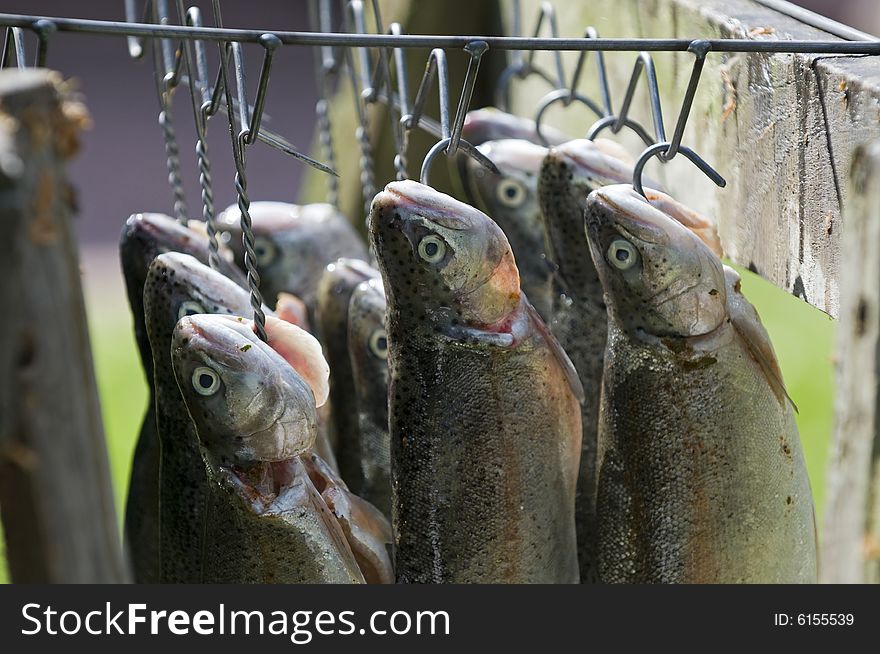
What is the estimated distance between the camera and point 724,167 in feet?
6.73

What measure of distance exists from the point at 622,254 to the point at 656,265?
5 cm

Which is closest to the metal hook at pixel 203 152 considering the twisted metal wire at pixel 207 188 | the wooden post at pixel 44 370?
the twisted metal wire at pixel 207 188

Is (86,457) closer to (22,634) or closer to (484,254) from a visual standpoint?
(22,634)

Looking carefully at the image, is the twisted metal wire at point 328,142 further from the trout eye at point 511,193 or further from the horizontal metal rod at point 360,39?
the horizontal metal rod at point 360,39

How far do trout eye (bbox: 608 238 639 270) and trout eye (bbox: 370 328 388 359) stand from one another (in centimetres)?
53

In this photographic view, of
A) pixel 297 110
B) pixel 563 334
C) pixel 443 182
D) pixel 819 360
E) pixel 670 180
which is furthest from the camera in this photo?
pixel 297 110

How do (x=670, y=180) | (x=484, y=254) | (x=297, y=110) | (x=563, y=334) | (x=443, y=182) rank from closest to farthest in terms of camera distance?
(x=484, y=254)
(x=563, y=334)
(x=670, y=180)
(x=443, y=182)
(x=297, y=110)

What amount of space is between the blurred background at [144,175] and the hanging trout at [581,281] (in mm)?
2369

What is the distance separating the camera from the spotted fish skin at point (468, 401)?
5.20 feet

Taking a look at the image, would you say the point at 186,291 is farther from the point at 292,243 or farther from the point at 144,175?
the point at 144,175

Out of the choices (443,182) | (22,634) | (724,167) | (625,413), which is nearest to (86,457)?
(22,634)

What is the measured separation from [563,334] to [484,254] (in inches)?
17.3

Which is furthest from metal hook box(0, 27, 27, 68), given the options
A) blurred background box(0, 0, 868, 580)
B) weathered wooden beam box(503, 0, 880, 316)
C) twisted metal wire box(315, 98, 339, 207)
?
blurred background box(0, 0, 868, 580)

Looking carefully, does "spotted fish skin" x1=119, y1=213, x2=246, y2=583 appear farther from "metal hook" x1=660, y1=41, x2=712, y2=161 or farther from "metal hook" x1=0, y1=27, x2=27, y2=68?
"metal hook" x1=660, y1=41, x2=712, y2=161
